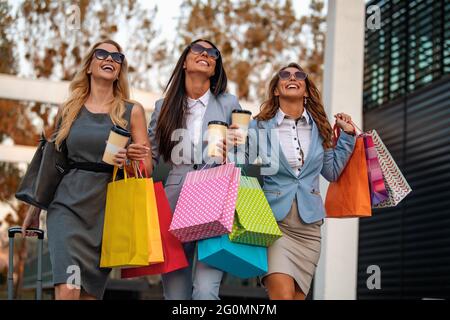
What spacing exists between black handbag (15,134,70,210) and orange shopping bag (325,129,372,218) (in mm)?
1637

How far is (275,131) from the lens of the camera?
531 centimetres

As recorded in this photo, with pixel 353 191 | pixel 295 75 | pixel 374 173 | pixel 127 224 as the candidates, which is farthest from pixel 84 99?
pixel 374 173

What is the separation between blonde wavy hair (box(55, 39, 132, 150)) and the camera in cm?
507

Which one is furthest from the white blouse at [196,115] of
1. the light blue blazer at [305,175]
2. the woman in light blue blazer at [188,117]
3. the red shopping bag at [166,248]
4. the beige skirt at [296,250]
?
the beige skirt at [296,250]

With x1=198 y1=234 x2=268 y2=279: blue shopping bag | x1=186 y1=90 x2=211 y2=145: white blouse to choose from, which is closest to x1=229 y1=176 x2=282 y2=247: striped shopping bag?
x1=198 y1=234 x2=268 y2=279: blue shopping bag

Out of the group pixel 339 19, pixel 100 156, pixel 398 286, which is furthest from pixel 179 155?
pixel 398 286

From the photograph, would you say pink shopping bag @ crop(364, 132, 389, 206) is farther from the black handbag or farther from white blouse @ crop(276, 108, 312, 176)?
the black handbag

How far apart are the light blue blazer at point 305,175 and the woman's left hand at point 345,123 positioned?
1.2 inches

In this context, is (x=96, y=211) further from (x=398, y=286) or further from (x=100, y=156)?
(x=398, y=286)

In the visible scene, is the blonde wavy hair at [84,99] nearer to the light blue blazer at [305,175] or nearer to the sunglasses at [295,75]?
the light blue blazer at [305,175]

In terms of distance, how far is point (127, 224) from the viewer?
15.8 feet

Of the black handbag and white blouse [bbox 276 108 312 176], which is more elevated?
white blouse [bbox 276 108 312 176]

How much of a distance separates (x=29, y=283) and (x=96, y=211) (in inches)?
391
